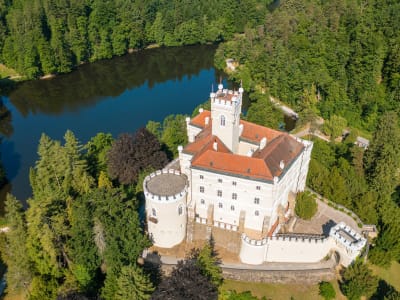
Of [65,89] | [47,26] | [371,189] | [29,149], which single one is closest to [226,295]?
[371,189]

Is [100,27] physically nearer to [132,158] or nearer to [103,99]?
[103,99]

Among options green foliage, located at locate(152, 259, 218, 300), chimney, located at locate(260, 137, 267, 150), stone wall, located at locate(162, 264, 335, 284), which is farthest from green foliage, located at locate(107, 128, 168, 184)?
green foliage, located at locate(152, 259, 218, 300)

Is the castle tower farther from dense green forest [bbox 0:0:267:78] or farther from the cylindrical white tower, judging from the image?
dense green forest [bbox 0:0:267:78]

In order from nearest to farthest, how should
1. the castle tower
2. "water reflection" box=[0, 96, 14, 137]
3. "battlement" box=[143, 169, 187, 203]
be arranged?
"battlement" box=[143, 169, 187, 203] < the castle tower < "water reflection" box=[0, 96, 14, 137]

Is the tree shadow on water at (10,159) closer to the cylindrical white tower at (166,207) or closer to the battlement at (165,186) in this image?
the battlement at (165,186)

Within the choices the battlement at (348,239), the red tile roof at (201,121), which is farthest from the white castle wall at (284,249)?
the red tile roof at (201,121)

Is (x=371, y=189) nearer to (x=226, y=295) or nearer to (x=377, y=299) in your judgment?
(x=377, y=299)
